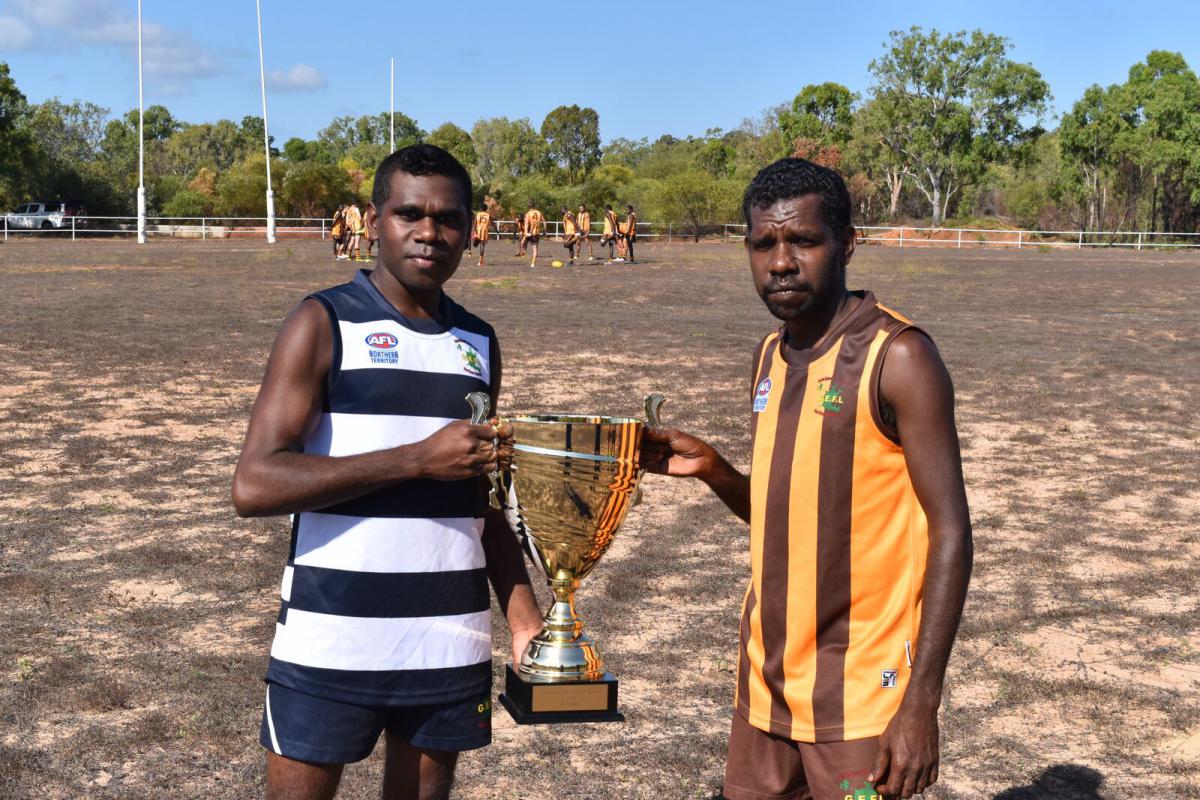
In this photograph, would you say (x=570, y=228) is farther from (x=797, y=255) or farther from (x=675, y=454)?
(x=797, y=255)

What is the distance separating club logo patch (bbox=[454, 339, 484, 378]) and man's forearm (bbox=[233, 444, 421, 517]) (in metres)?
0.31

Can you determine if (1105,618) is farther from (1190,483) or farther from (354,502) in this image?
(354,502)

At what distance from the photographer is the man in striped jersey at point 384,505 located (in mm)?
2615

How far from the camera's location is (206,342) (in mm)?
17062

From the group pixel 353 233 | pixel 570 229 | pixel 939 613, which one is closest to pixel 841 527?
pixel 939 613

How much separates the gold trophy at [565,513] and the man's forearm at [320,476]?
19cm

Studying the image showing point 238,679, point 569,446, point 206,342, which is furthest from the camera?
point 206,342

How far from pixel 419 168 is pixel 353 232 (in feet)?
113

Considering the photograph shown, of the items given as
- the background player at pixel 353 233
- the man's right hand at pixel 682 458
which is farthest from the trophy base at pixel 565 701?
the background player at pixel 353 233

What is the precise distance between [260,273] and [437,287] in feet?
95.3

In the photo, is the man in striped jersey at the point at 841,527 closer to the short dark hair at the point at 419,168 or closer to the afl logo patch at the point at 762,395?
the afl logo patch at the point at 762,395

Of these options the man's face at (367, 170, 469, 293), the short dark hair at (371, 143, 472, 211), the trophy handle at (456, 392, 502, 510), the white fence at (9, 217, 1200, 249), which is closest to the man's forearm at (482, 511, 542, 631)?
the trophy handle at (456, 392, 502, 510)

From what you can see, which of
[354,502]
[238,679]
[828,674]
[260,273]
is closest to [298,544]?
[354,502]

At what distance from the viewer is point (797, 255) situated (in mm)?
2811
